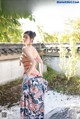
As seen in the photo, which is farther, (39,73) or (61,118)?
(61,118)

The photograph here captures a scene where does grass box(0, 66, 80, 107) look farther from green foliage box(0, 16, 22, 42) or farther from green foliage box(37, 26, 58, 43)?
green foliage box(0, 16, 22, 42)

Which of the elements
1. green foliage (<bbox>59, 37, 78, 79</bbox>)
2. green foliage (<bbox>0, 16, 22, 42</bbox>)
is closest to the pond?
green foliage (<bbox>59, 37, 78, 79</bbox>)

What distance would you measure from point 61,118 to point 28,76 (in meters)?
0.59

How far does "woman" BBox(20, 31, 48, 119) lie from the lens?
247cm

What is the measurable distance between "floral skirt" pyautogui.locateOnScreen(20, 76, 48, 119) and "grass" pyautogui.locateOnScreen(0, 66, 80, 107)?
1.30m

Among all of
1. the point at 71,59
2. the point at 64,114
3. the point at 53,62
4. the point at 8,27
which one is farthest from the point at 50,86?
the point at 8,27

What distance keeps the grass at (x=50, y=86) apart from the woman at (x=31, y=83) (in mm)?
1314

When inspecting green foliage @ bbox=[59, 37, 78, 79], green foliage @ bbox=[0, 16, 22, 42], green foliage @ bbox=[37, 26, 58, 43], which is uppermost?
green foliage @ bbox=[0, 16, 22, 42]

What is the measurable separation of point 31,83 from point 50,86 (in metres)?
2.67

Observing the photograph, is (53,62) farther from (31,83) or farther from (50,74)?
(31,83)

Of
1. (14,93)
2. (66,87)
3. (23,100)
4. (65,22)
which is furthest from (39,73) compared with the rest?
(65,22)

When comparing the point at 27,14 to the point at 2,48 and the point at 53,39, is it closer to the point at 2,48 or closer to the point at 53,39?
the point at 2,48

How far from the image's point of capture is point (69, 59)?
5355 mm

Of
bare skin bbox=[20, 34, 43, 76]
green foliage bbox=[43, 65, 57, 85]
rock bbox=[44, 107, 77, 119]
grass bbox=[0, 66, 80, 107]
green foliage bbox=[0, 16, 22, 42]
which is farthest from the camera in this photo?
green foliage bbox=[43, 65, 57, 85]
